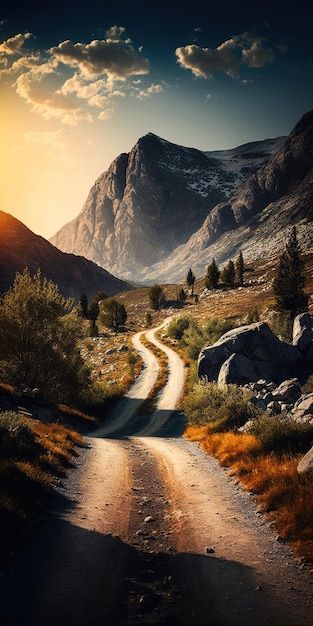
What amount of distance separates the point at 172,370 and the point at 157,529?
37.6m

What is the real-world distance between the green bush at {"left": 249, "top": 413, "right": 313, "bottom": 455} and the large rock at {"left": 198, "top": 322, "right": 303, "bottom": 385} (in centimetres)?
1171

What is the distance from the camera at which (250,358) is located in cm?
2708

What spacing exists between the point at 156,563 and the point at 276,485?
13.7 ft

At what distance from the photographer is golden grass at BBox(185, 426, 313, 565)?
7.30 m

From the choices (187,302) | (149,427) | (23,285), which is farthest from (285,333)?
(187,302)

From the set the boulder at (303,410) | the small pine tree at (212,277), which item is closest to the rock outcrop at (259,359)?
the boulder at (303,410)

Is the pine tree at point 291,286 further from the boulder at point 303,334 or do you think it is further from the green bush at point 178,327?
the green bush at point 178,327

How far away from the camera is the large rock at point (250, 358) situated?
82.5 feet

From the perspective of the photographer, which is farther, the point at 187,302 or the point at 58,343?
the point at 187,302

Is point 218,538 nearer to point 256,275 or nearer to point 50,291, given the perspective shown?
point 50,291

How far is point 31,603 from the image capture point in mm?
5340

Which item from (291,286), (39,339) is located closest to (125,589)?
(39,339)

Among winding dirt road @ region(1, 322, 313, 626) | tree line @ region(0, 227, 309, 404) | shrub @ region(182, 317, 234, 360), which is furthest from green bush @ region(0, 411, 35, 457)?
shrub @ region(182, 317, 234, 360)

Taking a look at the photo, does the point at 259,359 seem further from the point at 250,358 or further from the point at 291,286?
the point at 291,286
